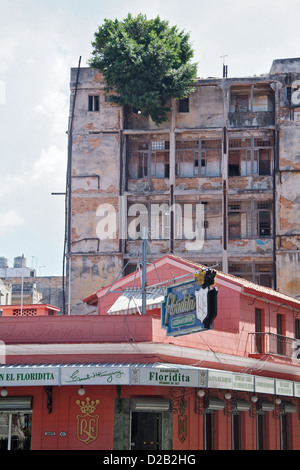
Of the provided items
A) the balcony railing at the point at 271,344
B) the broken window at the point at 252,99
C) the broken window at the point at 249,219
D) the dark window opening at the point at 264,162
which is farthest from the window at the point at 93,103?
the balcony railing at the point at 271,344

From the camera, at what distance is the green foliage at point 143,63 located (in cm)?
4553

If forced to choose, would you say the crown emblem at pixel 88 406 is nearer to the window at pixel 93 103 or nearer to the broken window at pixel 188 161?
the broken window at pixel 188 161

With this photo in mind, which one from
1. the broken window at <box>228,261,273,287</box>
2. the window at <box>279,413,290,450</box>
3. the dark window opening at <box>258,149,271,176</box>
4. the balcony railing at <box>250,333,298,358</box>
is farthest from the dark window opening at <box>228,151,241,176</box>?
the window at <box>279,413,290,450</box>

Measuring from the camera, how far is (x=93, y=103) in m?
48.4

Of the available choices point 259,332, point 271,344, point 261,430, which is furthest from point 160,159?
point 261,430

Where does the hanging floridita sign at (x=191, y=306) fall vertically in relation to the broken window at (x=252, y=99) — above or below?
below

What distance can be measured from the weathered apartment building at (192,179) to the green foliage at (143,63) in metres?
1.61

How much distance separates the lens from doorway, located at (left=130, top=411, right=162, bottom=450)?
23.2 m

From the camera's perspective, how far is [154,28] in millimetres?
47062

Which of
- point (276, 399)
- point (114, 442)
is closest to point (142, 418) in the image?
point (114, 442)

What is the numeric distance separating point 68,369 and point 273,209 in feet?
88.6
